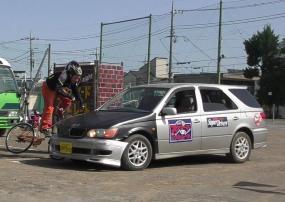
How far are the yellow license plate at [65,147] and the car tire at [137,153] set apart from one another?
3.15 ft

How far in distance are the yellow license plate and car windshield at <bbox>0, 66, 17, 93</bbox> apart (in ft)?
23.3

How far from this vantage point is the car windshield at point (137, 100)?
11.5 metres

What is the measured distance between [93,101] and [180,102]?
636 cm

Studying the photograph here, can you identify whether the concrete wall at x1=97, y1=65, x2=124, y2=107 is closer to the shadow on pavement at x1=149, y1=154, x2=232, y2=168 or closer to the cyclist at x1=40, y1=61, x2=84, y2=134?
the cyclist at x1=40, y1=61, x2=84, y2=134

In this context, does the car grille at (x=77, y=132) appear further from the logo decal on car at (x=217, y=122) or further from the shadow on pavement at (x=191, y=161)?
the logo decal on car at (x=217, y=122)

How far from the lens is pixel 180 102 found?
1188 centimetres

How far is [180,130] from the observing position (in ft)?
37.9

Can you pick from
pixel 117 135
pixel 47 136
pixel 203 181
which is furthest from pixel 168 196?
pixel 47 136

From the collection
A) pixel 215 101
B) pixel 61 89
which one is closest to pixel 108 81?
pixel 61 89

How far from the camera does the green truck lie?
→ 674 inches

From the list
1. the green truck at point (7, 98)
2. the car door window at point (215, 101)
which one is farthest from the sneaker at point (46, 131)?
the green truck at point (7, 98)

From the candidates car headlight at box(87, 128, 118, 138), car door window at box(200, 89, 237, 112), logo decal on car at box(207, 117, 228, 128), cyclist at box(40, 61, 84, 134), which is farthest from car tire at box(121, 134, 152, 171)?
cyclist at box(40, 61, 84, 134)

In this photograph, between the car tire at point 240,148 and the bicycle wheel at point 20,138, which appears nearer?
the car tire at point 240,148

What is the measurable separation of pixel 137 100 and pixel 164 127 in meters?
0.87
